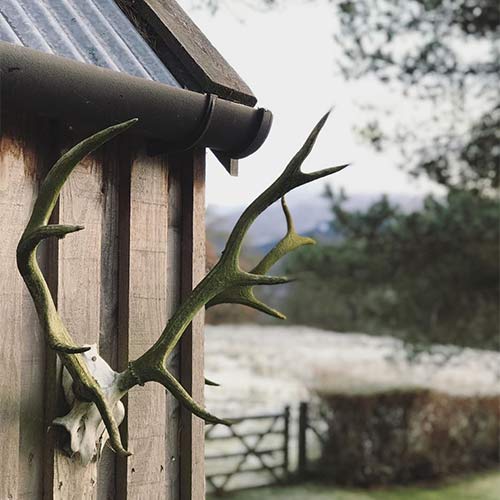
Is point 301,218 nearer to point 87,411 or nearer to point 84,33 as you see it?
point 84,33

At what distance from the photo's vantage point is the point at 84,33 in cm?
159

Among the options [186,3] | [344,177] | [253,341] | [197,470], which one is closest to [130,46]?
[197,470]

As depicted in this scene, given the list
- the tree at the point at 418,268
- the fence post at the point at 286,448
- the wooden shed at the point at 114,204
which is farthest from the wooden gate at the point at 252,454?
the wooden shed at the point at 114,204

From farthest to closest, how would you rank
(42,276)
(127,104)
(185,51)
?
1. (185,51)
2. (127,104)
3. (42,276)

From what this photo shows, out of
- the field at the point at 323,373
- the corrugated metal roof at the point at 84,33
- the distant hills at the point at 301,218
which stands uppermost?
the distant hills at the point at 301,218

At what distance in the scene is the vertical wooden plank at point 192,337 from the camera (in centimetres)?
170

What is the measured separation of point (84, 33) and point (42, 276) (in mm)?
547

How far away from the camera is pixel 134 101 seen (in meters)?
1.45

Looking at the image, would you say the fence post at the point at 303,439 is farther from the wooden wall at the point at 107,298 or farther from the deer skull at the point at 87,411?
the deer skull at the point at 87,411

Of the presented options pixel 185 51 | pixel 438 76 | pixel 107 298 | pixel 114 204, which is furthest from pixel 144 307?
pixel 438 76

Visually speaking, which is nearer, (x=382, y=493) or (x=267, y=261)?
(x=267, y=261)

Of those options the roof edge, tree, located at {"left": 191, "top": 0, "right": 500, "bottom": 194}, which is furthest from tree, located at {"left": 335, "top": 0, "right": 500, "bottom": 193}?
the roof edge

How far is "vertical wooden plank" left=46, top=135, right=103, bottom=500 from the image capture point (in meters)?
1.44

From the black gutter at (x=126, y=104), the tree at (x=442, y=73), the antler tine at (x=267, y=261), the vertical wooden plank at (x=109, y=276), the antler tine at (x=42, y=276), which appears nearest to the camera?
the antler tine at (x=42, y=276)
